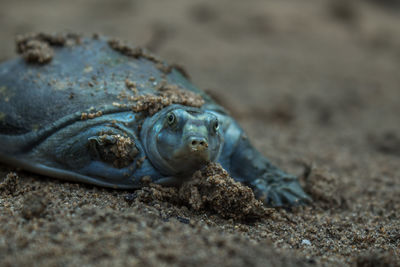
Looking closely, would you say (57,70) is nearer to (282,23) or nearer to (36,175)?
(36,175)

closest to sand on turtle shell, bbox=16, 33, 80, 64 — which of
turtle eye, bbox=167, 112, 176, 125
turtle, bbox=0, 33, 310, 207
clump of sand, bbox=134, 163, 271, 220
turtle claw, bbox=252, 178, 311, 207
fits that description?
turtle, bbox=0, 33, 310, 207

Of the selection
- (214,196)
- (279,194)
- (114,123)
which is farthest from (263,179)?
(114,123)

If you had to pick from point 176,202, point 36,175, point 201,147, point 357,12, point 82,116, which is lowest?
point 36,175

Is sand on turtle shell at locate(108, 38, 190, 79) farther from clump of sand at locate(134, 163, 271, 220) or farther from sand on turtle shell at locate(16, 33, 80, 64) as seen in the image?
clump of sand at locate(134, 163, 271, 220)

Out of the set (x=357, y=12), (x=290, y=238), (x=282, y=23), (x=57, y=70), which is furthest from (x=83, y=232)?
(x=357, y=12)

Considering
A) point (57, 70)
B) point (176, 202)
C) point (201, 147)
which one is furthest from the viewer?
point (57, 70)

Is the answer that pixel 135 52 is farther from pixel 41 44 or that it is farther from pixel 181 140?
pixel 181 140
